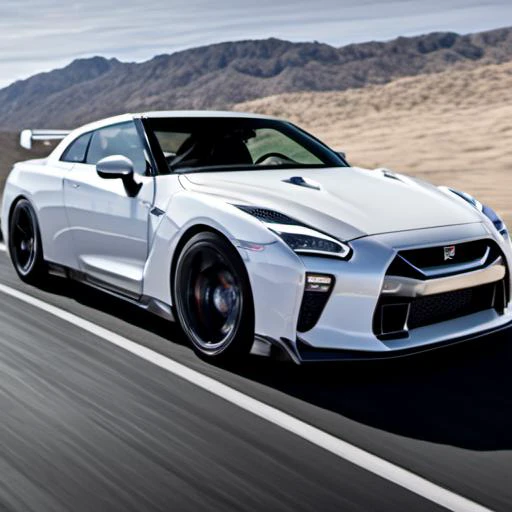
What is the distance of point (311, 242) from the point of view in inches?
193

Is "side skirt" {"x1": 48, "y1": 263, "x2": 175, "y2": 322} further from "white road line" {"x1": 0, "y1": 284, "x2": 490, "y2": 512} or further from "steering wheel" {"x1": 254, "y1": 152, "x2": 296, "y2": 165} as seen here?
"steering wheel" {"x1": 254, "y1": 152, "x2": 296, "y2": 165}

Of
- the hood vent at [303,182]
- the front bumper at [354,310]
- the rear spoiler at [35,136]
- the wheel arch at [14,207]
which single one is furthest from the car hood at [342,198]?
the rear spoiler at [35,136]

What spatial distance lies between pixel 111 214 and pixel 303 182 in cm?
140

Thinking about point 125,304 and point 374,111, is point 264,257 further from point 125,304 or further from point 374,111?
point 374,111

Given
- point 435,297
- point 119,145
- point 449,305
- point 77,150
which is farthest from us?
point 77,150

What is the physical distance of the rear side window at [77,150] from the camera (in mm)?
7328

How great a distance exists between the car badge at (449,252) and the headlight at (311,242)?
24.0 inches

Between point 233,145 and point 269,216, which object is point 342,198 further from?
point 233,145

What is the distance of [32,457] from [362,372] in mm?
2014

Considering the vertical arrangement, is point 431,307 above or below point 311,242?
below

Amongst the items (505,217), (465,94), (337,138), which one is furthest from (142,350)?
(465,94)

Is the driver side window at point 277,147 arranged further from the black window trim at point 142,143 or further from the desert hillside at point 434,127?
the desert hillside at point 434,127

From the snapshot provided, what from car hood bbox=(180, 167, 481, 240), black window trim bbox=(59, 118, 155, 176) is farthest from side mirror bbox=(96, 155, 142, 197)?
car hood bbox=(180, 167, 481, 240)

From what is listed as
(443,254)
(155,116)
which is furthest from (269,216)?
(155,116)
